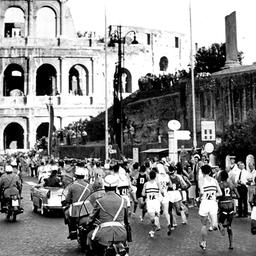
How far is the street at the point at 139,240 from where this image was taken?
35.7ft

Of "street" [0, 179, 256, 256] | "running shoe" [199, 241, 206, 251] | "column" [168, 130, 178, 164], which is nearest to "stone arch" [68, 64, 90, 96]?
"column" [168, 130, 178, 164]

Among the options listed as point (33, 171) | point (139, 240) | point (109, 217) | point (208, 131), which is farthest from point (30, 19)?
point (109, 217)

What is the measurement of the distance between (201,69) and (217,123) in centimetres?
2837

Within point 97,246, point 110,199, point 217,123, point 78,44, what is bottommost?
point 97,246

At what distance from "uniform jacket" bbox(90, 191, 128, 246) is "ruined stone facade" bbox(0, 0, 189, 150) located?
5577 centimetres

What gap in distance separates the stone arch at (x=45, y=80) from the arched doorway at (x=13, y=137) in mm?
6312

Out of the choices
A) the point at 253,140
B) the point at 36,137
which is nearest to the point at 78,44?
the point at 36,137

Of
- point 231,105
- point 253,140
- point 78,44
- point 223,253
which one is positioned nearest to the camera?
point 223,253

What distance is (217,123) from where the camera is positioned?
113 ft

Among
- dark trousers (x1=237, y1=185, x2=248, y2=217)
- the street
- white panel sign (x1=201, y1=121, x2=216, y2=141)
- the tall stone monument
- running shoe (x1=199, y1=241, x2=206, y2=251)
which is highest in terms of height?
the tall stone monument

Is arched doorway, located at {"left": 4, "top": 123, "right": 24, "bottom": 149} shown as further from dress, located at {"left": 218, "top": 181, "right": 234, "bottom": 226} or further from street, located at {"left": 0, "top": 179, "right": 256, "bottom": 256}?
dress, located at {"left": 218, "top": 181, "right": 234, "bottom": 226}

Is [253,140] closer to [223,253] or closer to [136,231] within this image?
[136,231]

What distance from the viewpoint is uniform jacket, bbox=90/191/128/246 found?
744 cm

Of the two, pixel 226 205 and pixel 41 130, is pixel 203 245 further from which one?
pixel 41 130
